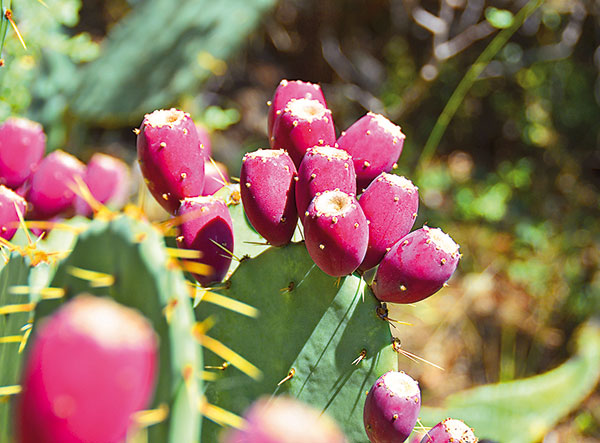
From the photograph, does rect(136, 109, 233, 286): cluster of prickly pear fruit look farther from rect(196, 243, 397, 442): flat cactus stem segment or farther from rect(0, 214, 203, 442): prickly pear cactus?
rect(0, 214, 203, 442): prickly pear cactus

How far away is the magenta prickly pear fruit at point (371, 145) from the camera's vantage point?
3.39ft

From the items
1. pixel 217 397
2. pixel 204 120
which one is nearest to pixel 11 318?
pixel 217 397

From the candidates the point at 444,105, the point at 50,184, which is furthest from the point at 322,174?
the point at 444,105

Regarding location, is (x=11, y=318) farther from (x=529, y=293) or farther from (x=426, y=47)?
(x=426, y=47)

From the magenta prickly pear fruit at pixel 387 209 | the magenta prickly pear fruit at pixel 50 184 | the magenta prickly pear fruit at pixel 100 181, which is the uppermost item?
the magenta prickly pear fruit at pixel 387 209

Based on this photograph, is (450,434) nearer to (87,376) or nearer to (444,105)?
(87,376)

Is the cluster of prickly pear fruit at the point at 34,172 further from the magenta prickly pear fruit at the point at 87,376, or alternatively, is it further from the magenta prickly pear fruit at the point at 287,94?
the magenta prickly pear fruit at the point at 87,376

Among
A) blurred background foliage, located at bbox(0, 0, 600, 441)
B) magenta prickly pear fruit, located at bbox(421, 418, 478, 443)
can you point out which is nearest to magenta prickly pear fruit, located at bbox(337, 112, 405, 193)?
magenta prickly pear fruit, located at bbox(421, 418, 478, 443)

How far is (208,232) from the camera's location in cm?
95

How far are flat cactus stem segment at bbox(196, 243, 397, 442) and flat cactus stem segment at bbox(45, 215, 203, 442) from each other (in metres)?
0.33

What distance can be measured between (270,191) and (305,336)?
0.22m

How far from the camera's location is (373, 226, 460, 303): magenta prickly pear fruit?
90 centimetres

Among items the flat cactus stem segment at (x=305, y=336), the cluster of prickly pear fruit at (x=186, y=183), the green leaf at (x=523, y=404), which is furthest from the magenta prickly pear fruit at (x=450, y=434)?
the green leaf at (x=523, y=404)

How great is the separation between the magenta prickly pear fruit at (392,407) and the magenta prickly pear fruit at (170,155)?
40cm
